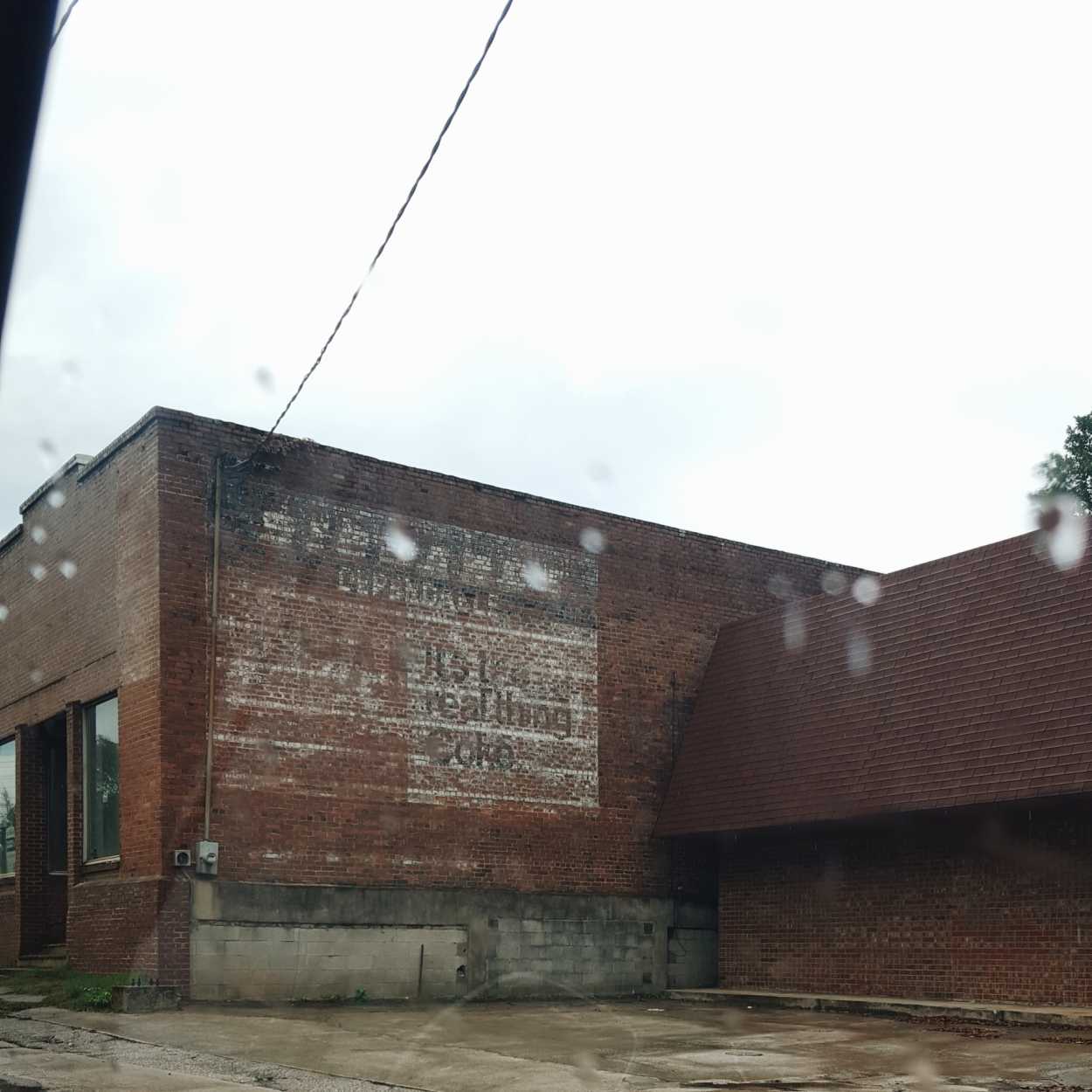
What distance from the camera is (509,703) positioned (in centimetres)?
2038

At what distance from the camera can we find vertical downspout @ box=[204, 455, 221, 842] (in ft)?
56.1

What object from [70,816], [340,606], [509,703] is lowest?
[70,816]

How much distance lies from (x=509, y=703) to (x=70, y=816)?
20.5 ft

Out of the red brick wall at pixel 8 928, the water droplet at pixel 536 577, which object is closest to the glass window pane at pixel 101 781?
the red brick wall at pixel 8 928

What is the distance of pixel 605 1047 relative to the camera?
1298 centimetres

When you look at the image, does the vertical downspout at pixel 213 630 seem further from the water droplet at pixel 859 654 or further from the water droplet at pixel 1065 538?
the water droplet at pixel 1065 538

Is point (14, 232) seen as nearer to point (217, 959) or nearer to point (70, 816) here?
point (217, 959)

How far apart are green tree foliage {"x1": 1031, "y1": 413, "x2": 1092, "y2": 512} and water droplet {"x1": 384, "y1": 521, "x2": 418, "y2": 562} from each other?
79.5 ft

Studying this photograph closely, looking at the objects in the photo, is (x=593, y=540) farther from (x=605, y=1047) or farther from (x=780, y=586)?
(x=605, y=1047)

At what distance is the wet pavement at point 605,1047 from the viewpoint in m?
A: 10.5

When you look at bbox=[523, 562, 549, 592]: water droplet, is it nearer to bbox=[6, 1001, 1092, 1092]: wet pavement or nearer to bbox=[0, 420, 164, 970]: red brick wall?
bbox=[0, 420, 164, 970]: red brick wall

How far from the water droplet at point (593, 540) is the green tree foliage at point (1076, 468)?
815 inches

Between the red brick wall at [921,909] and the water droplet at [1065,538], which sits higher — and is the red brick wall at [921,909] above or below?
below

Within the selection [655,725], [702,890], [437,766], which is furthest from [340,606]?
[702,890]
